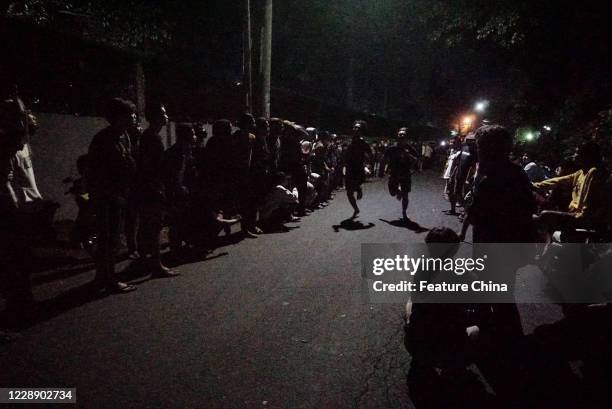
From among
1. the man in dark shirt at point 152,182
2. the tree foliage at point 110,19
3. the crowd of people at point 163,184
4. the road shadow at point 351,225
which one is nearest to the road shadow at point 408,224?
the road shadow at point 351,225

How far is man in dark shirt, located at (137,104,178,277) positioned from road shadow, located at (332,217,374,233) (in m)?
4.09

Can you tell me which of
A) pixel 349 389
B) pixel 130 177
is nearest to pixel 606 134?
pixel 349 389

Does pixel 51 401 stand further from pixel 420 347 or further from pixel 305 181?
pixel 305 181

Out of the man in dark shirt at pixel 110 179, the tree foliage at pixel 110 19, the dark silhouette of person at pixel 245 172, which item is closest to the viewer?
the man in dark shirt at pixel 110 179

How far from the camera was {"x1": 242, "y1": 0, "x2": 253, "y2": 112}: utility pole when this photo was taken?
35.2 feet

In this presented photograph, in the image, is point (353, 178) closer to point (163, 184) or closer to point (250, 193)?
point (250, 193)

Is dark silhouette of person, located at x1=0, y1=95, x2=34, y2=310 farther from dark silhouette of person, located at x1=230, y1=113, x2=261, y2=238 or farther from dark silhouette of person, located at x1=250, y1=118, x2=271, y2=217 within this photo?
dark silhouette of person, located at x1=250, y1=118, x2=271, y2=217

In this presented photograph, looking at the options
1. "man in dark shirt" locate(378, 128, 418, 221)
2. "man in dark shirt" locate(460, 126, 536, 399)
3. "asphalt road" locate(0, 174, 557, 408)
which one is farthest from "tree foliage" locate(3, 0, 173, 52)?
"man in dark shirt" locate(460, 126, 536, 399)

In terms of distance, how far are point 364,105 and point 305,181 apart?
185 ft

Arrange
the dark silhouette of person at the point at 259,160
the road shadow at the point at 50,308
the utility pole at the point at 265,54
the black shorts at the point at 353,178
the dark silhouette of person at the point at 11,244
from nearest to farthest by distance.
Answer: the dark silhouette of person at the point at 11,244, the road shadow at the point at 50,308, the dark silhouette of person at the point at 259,160, the black shorts at the point at 353,178, the utility pole at the point at 265,54

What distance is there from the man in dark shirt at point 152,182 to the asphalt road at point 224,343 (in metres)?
0.61

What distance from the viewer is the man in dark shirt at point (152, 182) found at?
17.0ft

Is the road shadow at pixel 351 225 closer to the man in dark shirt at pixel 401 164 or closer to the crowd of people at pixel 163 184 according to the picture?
the crowd of people at pixel 163 184

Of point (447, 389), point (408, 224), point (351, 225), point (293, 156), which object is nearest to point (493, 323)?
point (447, 389)
